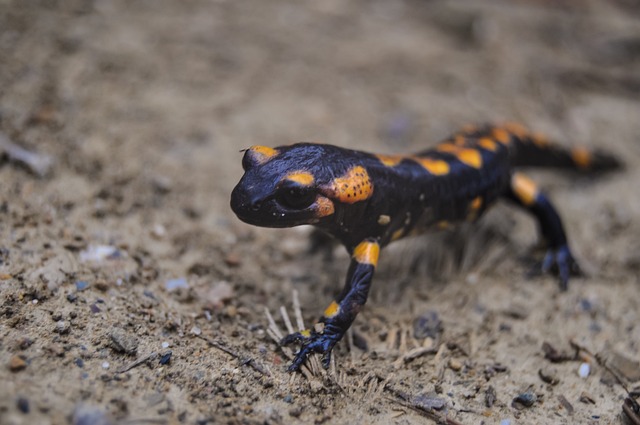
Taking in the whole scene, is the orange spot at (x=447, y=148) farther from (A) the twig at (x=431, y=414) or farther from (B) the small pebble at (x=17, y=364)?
(B) the small pebble at (x=17, y=364)

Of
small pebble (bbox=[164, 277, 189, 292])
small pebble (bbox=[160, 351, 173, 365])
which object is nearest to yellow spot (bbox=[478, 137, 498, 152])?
small pebble (bbox=[164, 277, 189, 292])

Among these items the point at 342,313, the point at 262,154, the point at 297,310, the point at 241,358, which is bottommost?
the point at 297,310

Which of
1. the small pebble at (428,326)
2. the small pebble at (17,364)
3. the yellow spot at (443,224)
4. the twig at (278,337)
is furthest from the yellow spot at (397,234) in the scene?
the small pebble at (17,364)

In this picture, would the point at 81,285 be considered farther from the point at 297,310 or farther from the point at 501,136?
the point at 501,136

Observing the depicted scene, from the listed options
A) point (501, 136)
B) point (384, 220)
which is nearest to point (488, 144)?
point (501, 136)

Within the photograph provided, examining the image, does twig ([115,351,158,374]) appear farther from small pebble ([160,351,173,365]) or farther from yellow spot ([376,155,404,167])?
yellow spot ([376,155,404,167])
